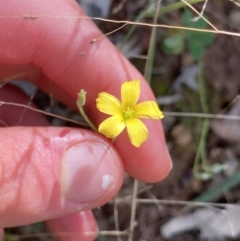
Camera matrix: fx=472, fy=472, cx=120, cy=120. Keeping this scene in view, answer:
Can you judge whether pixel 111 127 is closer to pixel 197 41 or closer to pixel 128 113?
pixel 128 113

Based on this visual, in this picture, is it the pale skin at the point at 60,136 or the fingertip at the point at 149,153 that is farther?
the fingertip at the point at 149,153

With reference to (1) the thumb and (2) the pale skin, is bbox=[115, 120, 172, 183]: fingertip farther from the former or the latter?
(1) the thumb

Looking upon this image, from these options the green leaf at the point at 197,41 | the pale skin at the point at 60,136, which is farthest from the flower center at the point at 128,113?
the green leaf at the point at 197,41

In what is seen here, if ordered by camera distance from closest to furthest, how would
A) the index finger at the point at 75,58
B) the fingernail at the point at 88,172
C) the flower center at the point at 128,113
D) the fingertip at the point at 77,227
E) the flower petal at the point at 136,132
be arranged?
the flower petal at the point at 136,132
the flower center at the point at 128,113
the fingernail at the point at 88,172
the index finger at the point at 75,58
the fingertip at the point at 77,227

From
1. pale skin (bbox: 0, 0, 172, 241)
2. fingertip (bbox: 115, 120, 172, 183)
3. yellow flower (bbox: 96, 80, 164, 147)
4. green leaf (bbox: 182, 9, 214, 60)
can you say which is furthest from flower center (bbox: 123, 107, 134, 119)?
green leaf (bbox: 182, 9, 214, 60)

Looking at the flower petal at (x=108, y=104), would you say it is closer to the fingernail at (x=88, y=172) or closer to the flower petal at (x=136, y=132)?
the flower petal at (x=136, y=132)

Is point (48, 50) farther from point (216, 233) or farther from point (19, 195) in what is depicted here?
point (216, 233)
